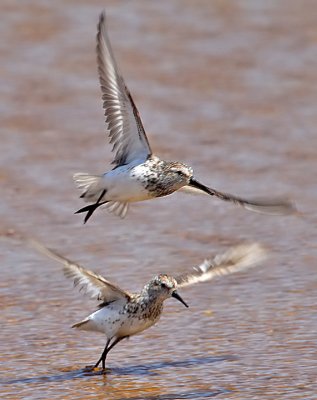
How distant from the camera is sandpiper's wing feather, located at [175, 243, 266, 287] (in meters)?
7.05

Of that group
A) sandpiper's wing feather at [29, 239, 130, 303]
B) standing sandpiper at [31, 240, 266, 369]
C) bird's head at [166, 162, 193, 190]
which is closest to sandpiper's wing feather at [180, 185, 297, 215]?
bird's head at [166, 162, 193, 190]

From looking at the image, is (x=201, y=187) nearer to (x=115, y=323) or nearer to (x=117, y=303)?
(x=117, y=303)

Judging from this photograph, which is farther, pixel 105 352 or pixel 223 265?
pixel 223 265

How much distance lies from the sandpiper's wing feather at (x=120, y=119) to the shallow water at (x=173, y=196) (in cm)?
102

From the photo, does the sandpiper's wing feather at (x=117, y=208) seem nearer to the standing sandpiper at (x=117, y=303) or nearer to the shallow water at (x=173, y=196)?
the shallow water at (x=173, y=196)

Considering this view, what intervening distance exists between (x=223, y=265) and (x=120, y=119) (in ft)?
3.77

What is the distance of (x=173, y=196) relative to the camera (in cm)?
1037

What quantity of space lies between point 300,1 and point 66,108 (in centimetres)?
437

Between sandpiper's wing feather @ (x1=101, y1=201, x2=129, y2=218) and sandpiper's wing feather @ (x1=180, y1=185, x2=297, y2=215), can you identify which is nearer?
sandpiper's wing feather @ (x1=180, y1=185, x2=297, y2=215)

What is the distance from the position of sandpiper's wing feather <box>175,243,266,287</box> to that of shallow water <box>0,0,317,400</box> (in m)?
0.37

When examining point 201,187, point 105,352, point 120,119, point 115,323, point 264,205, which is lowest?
point 105,352

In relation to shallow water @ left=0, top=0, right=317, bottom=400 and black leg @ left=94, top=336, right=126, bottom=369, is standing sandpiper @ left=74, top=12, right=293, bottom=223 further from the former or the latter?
black leg @ left=94, top=336, right=126, bottom=369

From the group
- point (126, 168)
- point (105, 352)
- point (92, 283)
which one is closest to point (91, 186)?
point (126, 168)

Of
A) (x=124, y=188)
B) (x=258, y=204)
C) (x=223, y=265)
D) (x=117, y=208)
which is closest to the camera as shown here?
(x=223, y=265)
